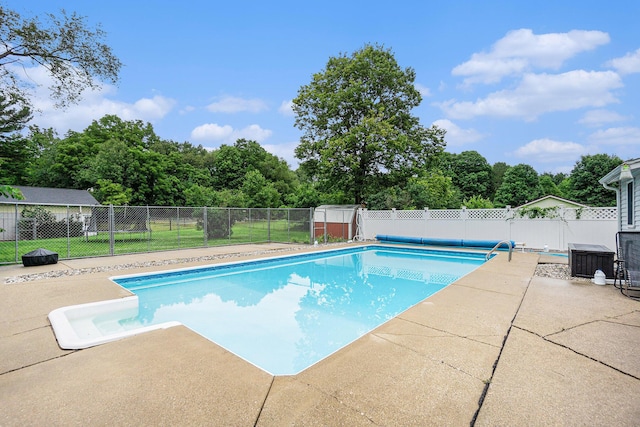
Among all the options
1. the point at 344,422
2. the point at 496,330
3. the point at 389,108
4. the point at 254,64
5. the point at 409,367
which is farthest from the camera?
the point at 389,108

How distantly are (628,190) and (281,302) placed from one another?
26.8ft

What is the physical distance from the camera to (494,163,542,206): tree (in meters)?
34.0

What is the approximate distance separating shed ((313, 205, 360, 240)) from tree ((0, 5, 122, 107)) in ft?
33.5

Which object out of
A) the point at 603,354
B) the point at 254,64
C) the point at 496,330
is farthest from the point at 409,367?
the point at 254,64

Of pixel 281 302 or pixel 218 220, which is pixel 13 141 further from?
pixel 281 302

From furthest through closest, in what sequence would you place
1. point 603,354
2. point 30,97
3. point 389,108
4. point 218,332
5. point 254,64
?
point 389,108 → point 254,64 → point 30,97 → point 218,332 → point 603,354

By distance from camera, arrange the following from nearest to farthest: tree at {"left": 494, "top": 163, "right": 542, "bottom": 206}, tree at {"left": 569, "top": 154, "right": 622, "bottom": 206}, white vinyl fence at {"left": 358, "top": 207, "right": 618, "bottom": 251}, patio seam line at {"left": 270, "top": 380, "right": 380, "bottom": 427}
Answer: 1. patio seam line at {"left": 270, "top": 380, "right": 380, "bottom": 427}
2. white vinyl fence at {"left": 358, "top": 207, "right": 618, "bottom": 251}
3. tree at {"left": 569, "top": 154, "right": 622, "bottom": 206}
4. tree at {"left": 494, "top": 163, "right": 542, "bottom": 206}

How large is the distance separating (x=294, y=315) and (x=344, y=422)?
363 cm

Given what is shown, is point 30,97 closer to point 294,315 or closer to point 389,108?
point 294,315

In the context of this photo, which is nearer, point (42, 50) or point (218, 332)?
point (218, 332)

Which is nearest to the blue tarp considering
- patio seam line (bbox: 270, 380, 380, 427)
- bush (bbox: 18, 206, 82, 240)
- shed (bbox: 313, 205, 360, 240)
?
shed (bbox: 313, 205, 360, 240)

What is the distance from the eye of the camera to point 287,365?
11.5 ft

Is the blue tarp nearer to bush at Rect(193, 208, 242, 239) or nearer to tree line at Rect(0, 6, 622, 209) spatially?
tree line at Rect(0, 6, 622, 209)

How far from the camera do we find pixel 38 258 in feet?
25.8
